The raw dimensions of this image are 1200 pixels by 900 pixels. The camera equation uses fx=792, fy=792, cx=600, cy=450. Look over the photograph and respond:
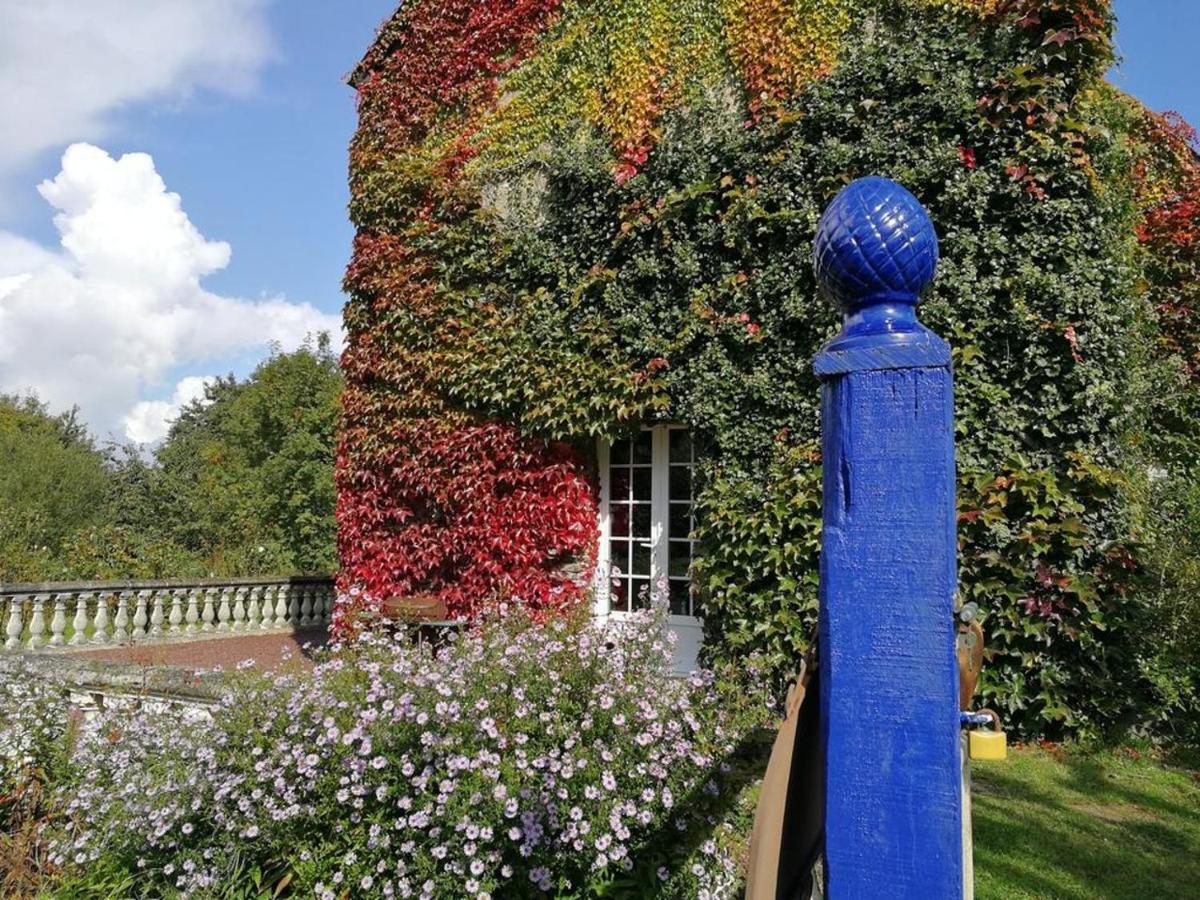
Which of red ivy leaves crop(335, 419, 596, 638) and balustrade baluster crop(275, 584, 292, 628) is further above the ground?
red ivy leaves crop(335, 419, 596, 638)

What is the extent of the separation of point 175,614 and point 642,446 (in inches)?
264

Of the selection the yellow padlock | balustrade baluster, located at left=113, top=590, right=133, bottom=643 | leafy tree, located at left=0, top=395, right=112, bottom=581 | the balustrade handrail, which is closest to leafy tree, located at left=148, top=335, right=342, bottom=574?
leafy tree, located at left=0, top=395, right=112, bottom=581

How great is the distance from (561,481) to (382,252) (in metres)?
3.29

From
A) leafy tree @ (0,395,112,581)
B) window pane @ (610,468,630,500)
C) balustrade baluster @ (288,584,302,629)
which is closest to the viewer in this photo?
window pane @ (610,468,630,500)

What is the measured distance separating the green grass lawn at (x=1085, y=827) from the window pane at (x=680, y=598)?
2751 millimetres

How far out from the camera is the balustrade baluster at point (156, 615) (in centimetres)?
989

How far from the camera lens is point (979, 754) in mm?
1188

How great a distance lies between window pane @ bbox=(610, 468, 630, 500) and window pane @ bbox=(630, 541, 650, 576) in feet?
1.59

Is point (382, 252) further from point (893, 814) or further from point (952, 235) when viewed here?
point (893, 814)

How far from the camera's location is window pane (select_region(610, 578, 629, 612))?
25.1ft

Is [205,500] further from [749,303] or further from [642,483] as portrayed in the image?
[749,303]

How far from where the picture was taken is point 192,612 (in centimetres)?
1040

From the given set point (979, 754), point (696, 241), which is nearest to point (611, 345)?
point (696, 241)

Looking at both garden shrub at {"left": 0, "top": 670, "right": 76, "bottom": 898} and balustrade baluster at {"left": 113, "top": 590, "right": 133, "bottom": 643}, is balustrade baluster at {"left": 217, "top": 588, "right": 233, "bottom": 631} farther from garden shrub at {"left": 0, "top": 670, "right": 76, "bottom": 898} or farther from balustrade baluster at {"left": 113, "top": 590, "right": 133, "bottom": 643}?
garden shrub at {"left": 0, "top": 670, "right": 76, "bottom": 898}
